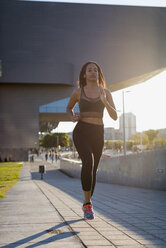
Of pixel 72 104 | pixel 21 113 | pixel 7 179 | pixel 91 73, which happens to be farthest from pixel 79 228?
pixel 21 113

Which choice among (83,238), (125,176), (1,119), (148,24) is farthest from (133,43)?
(83,238)

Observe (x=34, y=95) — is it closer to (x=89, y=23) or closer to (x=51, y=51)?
(x=51, y=51)

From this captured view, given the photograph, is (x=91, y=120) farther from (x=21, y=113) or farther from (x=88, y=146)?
(x=21, y=113)

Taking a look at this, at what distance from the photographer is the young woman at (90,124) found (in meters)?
3.67

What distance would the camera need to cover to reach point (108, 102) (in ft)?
13.4

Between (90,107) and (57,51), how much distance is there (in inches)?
1670

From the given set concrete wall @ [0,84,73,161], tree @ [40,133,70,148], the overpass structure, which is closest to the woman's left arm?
the overpass structure

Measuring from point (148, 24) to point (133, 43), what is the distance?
3.31m

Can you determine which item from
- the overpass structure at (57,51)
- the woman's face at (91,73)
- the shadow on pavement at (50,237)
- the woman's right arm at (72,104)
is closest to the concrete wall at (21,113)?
the overpass structure at (57,51)

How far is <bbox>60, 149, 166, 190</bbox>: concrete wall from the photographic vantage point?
8398 mm

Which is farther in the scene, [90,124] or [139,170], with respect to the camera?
[139,170]

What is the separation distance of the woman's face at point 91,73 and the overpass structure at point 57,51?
4127cm

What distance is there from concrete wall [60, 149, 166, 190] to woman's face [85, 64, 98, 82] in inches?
185

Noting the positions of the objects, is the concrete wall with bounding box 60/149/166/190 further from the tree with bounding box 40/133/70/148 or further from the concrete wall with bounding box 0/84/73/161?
the tree with bounding box 40/133/70/148
